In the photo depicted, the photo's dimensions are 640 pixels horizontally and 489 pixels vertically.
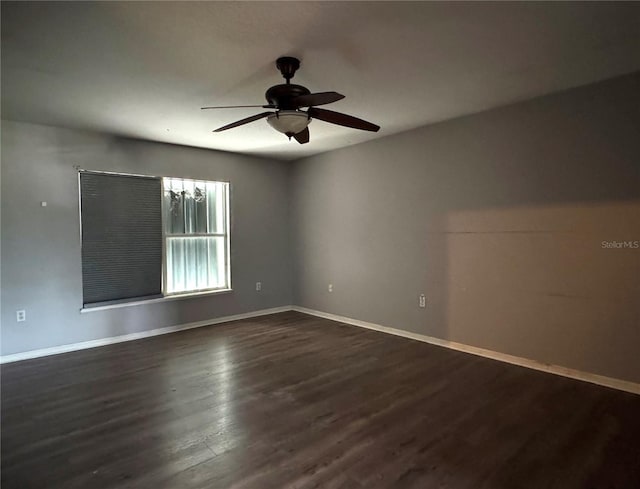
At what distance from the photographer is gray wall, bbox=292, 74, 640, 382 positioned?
2922 mm

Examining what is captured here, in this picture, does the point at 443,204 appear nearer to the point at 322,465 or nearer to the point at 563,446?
the point at 563,446

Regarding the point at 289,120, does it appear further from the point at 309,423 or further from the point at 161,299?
the point at 161,299

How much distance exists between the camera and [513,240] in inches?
138

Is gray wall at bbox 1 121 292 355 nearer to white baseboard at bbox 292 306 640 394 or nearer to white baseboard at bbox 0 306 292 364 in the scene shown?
white baseboard at bbox 0 306 292 364

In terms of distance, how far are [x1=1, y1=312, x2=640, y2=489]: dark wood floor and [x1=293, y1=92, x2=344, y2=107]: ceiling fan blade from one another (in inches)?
82.9

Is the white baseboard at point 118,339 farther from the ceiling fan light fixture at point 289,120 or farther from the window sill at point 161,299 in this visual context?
the ceiling fan light fixture at point 289,120

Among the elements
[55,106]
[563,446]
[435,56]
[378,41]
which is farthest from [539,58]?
[55,106]

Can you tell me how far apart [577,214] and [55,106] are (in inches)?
187

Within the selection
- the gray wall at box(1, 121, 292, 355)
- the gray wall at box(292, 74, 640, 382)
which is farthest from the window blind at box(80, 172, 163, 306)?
the gray wall at box(292, 74, 640, 382)

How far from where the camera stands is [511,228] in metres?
3.52

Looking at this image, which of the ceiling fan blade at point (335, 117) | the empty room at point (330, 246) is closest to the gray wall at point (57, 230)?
the empty room at point (330, 246)

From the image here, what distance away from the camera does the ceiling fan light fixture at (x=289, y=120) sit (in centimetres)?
247

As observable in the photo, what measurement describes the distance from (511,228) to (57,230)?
4.78 m

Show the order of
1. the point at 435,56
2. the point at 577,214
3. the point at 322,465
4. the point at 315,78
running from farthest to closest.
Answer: the point at 577,214 → the point at 315,78 → the point at 435,56 → the point at 322,465
